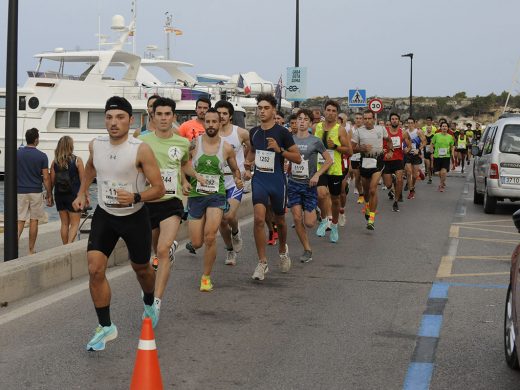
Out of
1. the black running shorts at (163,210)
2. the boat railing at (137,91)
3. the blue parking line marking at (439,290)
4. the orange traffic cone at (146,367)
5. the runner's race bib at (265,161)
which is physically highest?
the boat railing at (137,91)

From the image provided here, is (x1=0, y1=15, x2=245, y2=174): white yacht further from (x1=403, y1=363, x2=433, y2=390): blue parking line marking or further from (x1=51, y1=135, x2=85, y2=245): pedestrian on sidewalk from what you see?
(x1=403, y1=363, x2=433, y2=390): blue parking line marking

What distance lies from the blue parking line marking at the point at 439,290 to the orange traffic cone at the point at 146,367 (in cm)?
452

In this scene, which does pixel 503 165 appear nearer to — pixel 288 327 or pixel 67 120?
pixel 288 327

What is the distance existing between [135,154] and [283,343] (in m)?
1.78

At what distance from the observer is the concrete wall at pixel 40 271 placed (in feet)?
28.3

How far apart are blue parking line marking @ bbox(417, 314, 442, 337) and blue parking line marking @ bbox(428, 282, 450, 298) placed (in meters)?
1.04

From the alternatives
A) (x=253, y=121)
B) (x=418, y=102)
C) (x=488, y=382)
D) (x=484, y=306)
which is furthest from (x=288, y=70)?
(x=418, y=102)

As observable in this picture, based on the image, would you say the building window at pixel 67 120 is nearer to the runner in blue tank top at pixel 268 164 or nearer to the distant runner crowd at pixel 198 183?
the distant runner crowd at pixel 198 183

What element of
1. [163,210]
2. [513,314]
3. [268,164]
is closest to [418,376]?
[513,314]

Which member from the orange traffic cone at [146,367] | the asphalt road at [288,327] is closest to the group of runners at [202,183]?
the asphalt road at [288,327]

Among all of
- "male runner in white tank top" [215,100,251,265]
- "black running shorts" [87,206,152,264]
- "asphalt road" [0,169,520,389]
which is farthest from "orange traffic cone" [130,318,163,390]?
"male runner in white tank top" [215,100,251,265]

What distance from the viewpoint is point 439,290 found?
9445 mm

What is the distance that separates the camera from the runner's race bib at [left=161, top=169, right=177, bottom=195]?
8.72 meters

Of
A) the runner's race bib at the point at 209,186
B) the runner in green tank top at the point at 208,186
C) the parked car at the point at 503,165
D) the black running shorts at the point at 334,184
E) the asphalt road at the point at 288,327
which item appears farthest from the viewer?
the parked car at the point at 503,165
